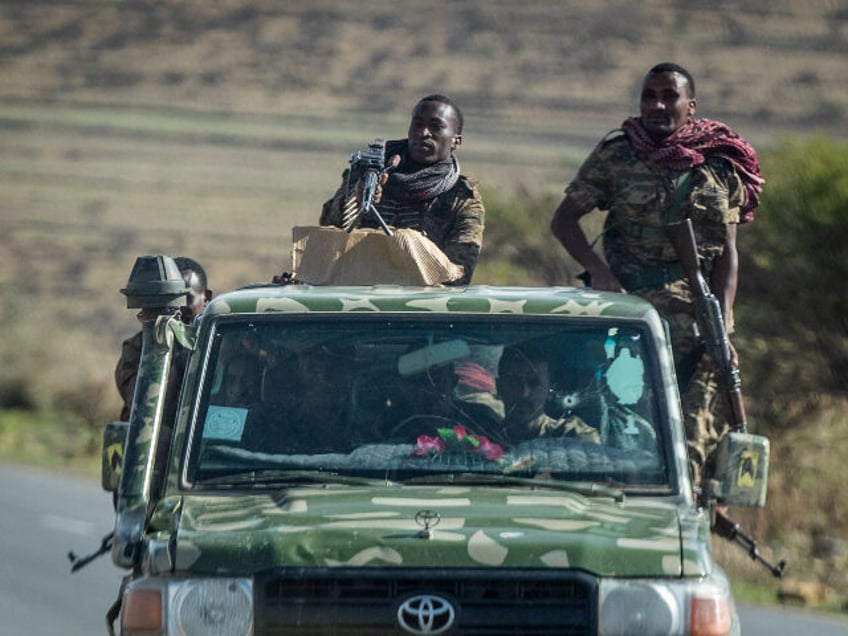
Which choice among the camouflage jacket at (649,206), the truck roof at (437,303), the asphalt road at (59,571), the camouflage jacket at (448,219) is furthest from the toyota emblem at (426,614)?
the asphalt road at (59,571)

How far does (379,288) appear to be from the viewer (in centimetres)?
660

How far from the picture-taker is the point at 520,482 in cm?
583

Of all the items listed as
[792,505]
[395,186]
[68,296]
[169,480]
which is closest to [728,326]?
[395,186]

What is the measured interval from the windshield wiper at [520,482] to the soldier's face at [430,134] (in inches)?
113

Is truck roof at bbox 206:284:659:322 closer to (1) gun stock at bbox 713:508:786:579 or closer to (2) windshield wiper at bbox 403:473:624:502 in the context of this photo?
(2) windshield wiper at bbox 403:473:624:502

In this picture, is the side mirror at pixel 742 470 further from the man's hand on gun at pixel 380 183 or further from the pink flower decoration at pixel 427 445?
the man's hand on gun at pixel 380 183

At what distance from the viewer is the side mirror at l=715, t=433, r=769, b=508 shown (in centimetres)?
594

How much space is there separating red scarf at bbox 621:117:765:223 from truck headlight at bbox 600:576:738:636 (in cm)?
323

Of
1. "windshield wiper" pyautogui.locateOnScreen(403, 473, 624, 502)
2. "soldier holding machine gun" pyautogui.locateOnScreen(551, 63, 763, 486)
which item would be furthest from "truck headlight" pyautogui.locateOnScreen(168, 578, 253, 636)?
"soldier holding machine gun" pyautogui.locateOnScreen(551, 63, 763, 486)

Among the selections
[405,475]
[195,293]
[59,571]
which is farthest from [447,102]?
[59,571]

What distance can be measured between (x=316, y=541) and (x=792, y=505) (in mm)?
11063

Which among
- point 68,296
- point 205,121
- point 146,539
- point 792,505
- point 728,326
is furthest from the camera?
point 205,121

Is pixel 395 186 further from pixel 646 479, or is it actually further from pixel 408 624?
pixel 408 624

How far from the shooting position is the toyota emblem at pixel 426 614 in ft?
17.2
